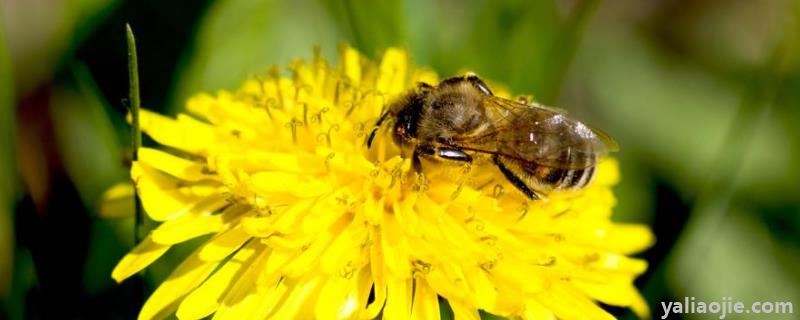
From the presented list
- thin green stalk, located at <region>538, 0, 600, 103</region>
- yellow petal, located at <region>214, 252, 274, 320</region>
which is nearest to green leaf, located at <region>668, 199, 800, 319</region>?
thin green stalk, located at <region>538, 0, 600, 103</region>

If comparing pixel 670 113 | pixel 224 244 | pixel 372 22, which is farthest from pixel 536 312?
pixel 670 113

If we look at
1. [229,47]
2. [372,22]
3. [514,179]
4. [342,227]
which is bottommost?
[342,227]

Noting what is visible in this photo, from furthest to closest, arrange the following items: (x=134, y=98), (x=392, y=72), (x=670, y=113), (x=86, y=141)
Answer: (x=670, y=113) → (x=86, y=141) → (x=392, y=72) → (x=134, y=98)

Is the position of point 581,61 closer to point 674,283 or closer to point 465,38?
point 465,38

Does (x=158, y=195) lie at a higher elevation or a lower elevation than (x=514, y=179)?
lower

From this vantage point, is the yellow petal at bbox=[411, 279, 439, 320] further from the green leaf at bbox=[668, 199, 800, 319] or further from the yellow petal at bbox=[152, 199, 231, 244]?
the green leaf at bbox=[668, 199, 800, 319]

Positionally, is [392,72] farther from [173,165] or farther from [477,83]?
[173,165]

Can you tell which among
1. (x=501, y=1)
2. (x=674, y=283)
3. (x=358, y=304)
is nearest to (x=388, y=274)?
(x=358, y=304)
